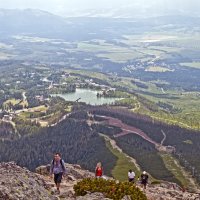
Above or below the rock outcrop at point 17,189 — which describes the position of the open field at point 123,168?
below

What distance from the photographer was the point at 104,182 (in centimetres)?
6438

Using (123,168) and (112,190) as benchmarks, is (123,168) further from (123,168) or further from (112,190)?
(112,190)

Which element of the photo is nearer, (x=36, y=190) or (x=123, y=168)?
(x=36, y=190)

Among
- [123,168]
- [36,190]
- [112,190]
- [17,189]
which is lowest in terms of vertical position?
[123,168]

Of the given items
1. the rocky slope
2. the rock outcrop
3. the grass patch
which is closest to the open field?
the grass patch

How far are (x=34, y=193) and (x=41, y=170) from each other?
35.0 m

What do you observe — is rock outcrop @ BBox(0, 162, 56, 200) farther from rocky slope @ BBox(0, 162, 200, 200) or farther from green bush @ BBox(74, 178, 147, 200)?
green bush @ BBox(74, 178, 147, 200)

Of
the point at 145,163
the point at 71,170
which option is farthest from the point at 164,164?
the point at 71,170

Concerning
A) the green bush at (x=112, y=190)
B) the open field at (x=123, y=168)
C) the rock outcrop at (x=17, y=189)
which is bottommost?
the open field at (x=123, y=168)

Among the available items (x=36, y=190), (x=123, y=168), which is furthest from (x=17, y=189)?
(x=123, y=168)

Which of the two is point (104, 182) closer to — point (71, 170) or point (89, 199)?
point (89, 199)

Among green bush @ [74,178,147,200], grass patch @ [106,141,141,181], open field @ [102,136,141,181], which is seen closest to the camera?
green bush @ [74,178,147,200]

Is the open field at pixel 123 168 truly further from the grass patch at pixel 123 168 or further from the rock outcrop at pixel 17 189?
the rock outcrop at pixel 17 189

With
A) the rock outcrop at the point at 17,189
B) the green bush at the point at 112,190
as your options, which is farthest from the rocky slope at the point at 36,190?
the green bush at the point at 112,190
